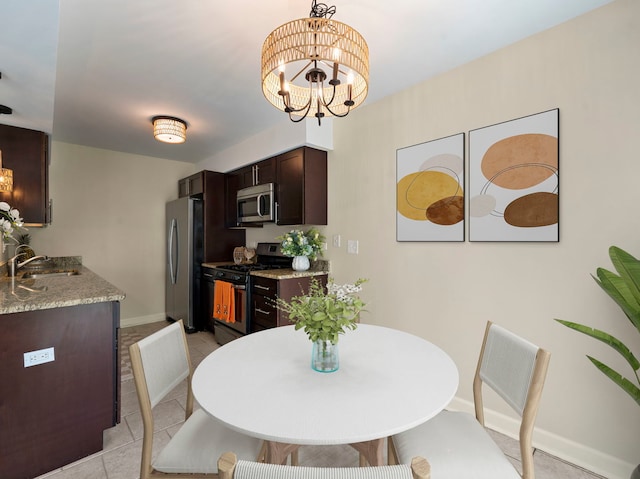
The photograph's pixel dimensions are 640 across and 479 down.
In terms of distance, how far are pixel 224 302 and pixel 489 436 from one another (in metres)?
2.82

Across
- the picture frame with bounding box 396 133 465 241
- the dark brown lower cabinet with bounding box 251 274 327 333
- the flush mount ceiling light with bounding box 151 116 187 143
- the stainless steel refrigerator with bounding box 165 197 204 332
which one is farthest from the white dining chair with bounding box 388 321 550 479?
the stainless steel refrigerator with bounding box 165 197 204 332

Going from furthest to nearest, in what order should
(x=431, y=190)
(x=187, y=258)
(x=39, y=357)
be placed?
1. (x=187, y=258)
2. (x=431, y=190)
3. (x=39, y=357)

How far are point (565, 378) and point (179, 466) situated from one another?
6.71 ft

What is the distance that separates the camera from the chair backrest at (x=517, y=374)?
1.07 m

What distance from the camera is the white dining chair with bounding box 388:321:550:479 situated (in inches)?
41.8

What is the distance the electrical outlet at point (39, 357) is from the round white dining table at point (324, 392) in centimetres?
109

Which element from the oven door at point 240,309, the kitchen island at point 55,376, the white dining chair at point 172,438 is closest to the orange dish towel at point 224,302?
the oven door at point 240,309

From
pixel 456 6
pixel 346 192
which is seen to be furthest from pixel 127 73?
pixel 456 6

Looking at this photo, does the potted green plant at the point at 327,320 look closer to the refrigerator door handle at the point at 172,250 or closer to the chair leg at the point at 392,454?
the chair leg at the point at 392,454

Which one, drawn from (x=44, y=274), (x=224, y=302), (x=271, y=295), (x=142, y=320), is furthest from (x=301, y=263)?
(x=142, y=320)

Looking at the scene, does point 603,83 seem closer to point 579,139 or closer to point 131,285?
point 579,139

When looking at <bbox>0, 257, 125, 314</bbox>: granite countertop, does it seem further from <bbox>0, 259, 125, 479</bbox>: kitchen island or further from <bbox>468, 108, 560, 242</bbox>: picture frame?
<bbox>468, 108, 560, 242</bbox>: picture frame

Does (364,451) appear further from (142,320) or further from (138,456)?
(142,320)

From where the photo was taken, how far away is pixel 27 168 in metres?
2.96
